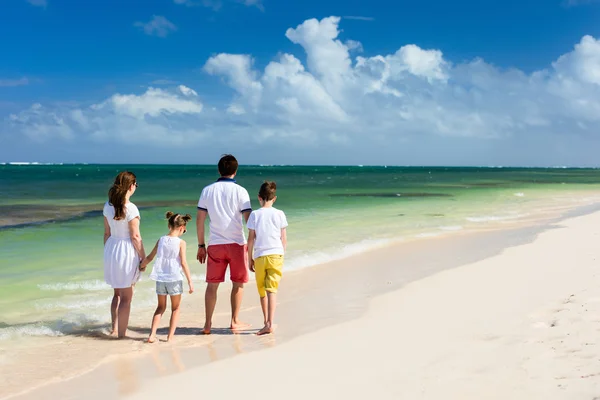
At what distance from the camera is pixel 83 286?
9438mm

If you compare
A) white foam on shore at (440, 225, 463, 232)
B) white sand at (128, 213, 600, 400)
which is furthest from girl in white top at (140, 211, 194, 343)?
white foam on shore at (440, 225, 463, 232)

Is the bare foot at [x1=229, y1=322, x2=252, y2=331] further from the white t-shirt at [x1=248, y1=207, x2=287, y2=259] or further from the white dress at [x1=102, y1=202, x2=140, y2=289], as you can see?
the white dress at [x1=102, y1=202, x2=140, y2=289]

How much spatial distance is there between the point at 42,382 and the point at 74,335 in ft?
5.35

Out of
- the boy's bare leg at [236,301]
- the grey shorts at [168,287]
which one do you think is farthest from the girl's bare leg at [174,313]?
the boy's bare leg at [236,301]

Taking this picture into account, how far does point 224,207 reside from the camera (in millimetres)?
6098

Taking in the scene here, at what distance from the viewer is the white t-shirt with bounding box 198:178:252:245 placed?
609 cm

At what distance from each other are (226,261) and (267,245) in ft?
1.80

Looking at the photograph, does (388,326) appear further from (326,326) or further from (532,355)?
(532,355)

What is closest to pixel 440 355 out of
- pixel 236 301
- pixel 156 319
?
pixel 236 301

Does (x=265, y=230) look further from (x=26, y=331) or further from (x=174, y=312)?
(x=26, y=331)

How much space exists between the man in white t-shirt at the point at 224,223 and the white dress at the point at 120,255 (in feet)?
2.37

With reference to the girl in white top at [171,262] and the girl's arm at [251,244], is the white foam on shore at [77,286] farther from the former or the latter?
the girl's arm at [251,244]

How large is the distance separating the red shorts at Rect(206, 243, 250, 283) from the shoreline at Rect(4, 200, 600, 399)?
67cm

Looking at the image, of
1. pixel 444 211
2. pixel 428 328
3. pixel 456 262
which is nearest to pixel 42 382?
pixel 428 328
